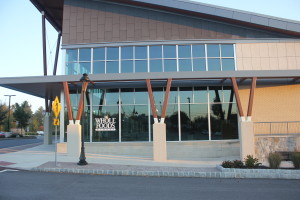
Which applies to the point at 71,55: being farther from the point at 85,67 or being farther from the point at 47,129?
the point at 47,129

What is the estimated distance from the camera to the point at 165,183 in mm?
10266

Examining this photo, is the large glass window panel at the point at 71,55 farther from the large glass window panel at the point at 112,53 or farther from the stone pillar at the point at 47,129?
the stone pillar at the point at 47,129

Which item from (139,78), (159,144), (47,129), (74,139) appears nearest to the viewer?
(159,144)

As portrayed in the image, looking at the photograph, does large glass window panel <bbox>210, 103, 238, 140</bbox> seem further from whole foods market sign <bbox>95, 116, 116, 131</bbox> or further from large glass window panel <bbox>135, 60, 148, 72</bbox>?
whole foods market sign <bbox>95, 116, 116, 131</bbox>

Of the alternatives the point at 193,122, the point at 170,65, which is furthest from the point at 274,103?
the point at 170,65

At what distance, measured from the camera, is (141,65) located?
67.1ft

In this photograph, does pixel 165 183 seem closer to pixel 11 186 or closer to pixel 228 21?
pixel 11 186

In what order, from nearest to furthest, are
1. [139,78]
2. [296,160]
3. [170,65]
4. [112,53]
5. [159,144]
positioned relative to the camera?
[296,160]
[159,144]
[139,78]
[170,65]
[112,53]

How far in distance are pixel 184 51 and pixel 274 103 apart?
25.1 ft

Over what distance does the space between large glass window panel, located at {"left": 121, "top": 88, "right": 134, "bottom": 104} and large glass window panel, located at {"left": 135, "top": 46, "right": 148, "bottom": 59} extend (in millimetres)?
2603

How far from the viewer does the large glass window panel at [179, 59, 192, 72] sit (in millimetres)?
20250

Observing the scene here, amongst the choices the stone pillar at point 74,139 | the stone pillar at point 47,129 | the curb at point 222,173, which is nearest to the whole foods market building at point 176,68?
the stone pillar at point 74,139

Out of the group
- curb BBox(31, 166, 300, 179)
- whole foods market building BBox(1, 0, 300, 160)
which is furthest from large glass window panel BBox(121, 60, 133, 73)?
curb BBox(31, 166, 300, 179)

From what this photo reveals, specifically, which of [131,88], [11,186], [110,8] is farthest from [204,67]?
[11,186]
